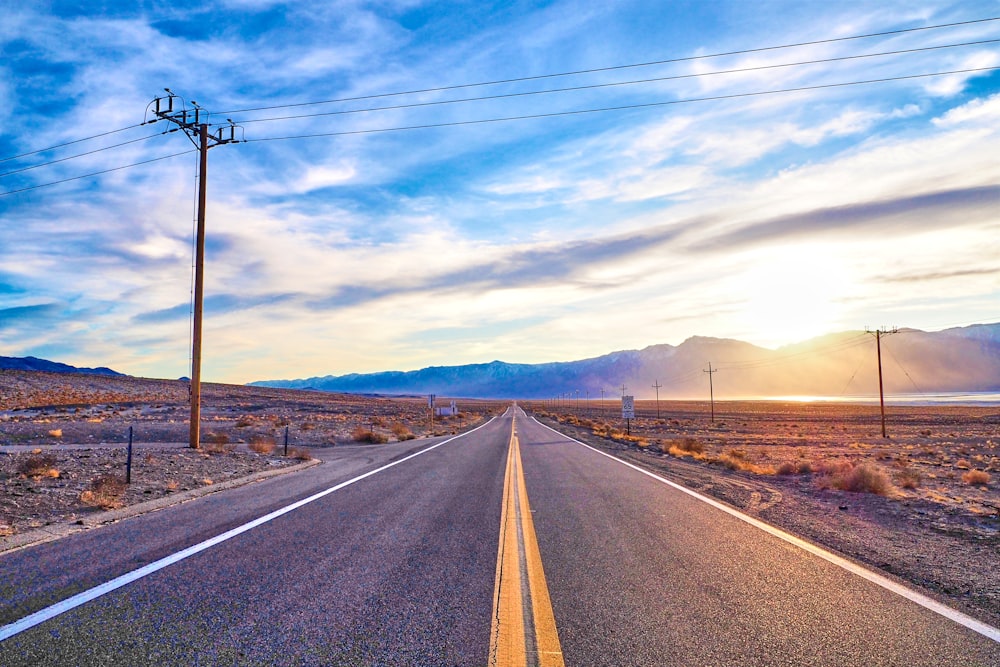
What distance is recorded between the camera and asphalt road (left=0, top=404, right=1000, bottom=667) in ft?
14.1

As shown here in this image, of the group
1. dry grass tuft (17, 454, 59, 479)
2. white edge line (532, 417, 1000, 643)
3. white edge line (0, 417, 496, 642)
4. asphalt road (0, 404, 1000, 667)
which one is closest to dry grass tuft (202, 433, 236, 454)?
dry grass tuft (17, 454, 59, 479)

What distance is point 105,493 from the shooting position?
1143 cm

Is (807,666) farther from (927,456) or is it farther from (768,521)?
(927,456)

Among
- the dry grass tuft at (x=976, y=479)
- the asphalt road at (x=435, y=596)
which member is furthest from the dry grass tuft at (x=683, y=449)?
the asphalt road at (x=435, y=596)

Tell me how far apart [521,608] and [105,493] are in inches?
379

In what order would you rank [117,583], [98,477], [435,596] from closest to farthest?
[435,596], [117,583], [98,477]

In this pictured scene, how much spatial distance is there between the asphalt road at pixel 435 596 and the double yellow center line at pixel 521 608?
0.10m

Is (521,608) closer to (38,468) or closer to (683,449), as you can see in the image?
(38,468)

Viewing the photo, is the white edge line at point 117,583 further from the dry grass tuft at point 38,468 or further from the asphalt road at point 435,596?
the dry grass tuft at point 38,468

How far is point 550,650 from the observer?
168 inches

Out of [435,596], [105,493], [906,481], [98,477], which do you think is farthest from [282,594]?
[906,481]

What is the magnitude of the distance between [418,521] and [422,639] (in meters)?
4.83

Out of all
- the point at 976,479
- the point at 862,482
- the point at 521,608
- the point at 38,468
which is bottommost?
the point at 976,479

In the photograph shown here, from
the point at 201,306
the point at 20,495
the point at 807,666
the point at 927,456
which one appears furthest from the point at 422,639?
the point at 927,456
